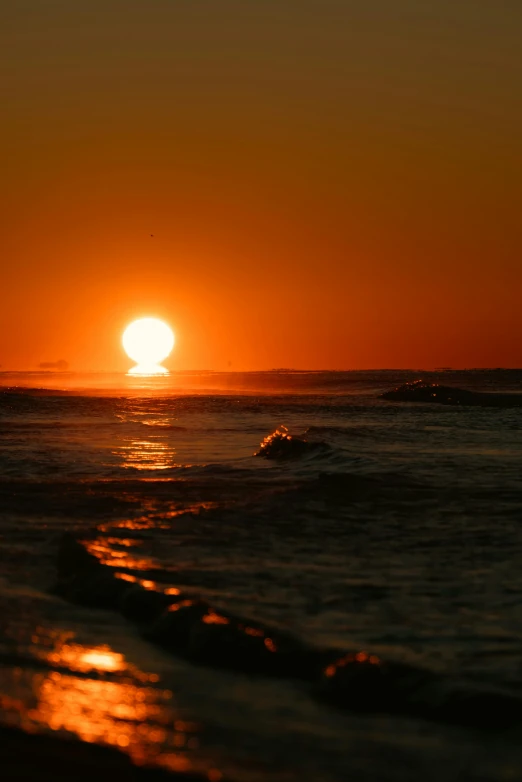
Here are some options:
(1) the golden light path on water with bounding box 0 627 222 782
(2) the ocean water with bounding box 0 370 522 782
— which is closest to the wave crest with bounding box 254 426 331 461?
(2) the ocean water with bounding box 0 370 522 782

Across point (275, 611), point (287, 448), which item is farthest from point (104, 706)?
point (287, 448)

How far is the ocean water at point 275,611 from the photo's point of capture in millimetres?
5109

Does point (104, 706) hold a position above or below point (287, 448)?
below

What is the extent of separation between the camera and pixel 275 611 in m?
7.81

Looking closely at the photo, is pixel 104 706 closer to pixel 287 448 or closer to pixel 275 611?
pixel 275 611

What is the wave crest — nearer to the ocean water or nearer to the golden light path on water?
the ocean water

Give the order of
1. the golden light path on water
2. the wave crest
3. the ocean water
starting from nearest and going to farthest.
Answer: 1. the golden light path on water
2. the ocean water
3. the wave crest

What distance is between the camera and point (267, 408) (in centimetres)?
4603

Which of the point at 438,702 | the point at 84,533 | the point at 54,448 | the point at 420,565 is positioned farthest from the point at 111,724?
the point at 54,448

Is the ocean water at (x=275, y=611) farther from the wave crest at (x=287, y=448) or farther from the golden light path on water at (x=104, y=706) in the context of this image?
the wave crest at (x=287, y=448)

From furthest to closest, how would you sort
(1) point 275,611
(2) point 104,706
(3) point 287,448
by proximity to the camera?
(3) point 287,448 → (1) point 275,611 → (2) point 104,706

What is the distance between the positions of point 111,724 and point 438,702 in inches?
82.8

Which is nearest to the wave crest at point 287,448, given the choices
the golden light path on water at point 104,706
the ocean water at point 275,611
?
the ocean water at point 275,611

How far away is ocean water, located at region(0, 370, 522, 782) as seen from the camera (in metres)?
5.11
